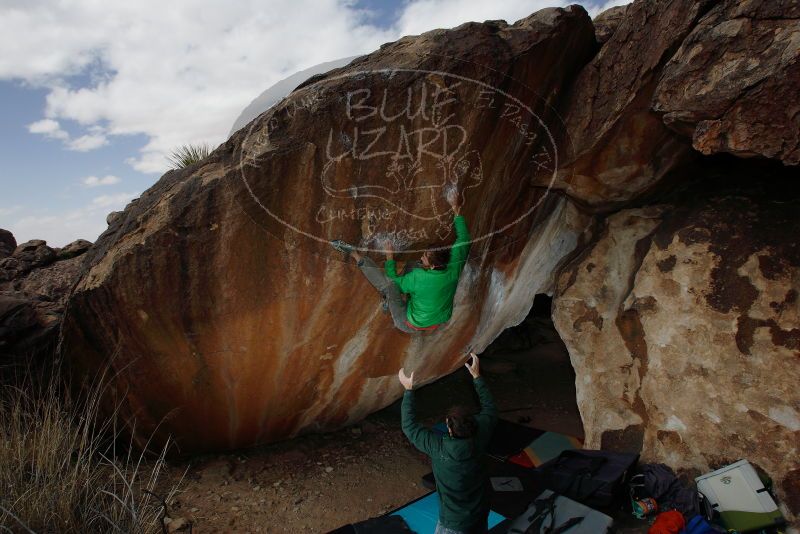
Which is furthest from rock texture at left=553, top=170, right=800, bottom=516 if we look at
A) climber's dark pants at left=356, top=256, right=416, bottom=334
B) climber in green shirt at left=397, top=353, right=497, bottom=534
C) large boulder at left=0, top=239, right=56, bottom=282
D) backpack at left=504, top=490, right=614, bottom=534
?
large boulder at left=0, top=239, right=56, bottom=282

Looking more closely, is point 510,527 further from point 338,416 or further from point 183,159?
point 183,159

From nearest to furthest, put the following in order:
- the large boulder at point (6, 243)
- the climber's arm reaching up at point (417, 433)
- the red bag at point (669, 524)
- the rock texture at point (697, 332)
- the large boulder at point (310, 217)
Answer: the climber's arm reaching up at point (417, 433) → the red bag at point (669, 524) → the rock texture at point (697, 332) → the large boulder at point (310, 217) → the large boulder at point (6, 243)

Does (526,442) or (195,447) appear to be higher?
(195,447)

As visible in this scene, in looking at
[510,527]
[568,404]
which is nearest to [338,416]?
[510,527]

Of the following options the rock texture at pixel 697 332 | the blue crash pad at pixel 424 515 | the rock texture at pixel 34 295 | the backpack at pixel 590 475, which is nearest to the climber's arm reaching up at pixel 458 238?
the rock texture at pixel 697 332

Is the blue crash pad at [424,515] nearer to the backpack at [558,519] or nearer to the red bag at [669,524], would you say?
the backpack at [558,519]

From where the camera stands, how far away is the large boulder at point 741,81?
2.57 meters

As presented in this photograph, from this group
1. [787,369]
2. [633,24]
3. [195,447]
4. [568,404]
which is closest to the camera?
[787,369]

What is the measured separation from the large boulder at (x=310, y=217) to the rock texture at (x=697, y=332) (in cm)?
90

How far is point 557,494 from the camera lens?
325cm

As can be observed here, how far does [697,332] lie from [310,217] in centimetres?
266

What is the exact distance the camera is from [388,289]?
3775mm

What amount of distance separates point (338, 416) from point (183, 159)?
8.85ft

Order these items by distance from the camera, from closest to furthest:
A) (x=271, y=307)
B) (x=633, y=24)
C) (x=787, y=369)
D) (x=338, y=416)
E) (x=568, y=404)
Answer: (x=787, y=369) → (x=633, y=24) → (x=271, y=307) → (x=338, y=416) → (x=568, y=404)
